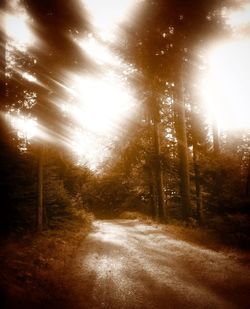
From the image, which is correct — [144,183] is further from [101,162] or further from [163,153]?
[101,162]

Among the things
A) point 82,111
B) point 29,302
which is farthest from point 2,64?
point 29,302

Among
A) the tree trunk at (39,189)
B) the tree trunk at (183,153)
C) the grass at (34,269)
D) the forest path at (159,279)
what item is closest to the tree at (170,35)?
the tree trunk at (183,153)

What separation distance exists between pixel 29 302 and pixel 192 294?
329cm

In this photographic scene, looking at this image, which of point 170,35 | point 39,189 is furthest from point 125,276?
point 170,35

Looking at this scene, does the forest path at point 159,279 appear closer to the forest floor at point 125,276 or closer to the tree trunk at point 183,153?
the forest floor at point 125,276

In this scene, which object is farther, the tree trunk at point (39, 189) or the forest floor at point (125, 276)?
the tree trunk at point (39, 189)

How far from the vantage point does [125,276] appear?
816cm

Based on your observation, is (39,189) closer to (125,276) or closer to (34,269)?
(34,269)

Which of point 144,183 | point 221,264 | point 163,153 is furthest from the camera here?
point 144,183

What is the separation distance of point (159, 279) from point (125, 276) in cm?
93

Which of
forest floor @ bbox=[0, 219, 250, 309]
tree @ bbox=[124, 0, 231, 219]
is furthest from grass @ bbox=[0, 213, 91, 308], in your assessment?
tree @ bbox=[124, 0, 231, 219]

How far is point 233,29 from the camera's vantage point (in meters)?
16.8

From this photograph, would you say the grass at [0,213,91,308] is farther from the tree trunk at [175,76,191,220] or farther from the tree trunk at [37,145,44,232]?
the tree trunk at [175,76,191,220]

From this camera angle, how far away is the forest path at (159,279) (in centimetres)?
633
